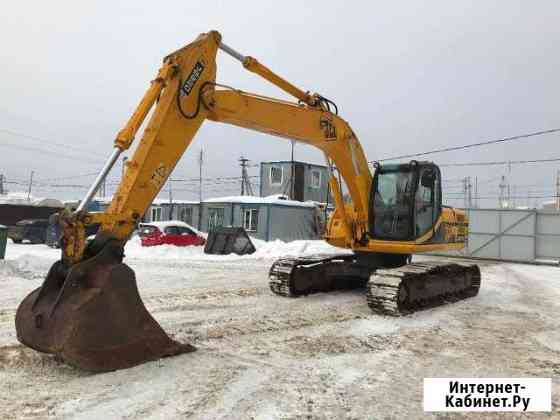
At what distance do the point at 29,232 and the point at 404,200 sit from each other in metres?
21.5

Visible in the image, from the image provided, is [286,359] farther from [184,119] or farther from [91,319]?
[184,119]

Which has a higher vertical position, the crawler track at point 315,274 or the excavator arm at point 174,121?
the excavator arm at point 174,121

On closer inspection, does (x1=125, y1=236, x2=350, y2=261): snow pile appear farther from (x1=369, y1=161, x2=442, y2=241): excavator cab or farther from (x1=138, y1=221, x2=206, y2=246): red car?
(x1=369, y1=161, x2=442, y2=241): excavator cab

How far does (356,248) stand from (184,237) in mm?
13242

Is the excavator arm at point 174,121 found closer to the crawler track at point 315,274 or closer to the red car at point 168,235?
the crawler track at point 315,274

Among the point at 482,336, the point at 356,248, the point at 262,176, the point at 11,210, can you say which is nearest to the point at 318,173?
the point at 262,176

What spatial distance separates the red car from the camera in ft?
69.6

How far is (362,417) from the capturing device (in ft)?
12.9

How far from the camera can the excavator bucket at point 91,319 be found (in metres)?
4.40

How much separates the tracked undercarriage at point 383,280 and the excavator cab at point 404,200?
0.74 metres

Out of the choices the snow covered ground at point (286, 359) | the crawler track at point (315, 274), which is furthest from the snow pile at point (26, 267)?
the crawler track at point (315, 274)

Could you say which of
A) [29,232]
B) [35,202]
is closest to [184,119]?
[29,232]

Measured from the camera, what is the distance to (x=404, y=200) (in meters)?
9.27

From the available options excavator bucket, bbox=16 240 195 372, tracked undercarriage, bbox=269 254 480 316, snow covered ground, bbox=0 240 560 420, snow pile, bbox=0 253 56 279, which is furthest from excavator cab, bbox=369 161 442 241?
snow pile, bbox=0 253 56 279
